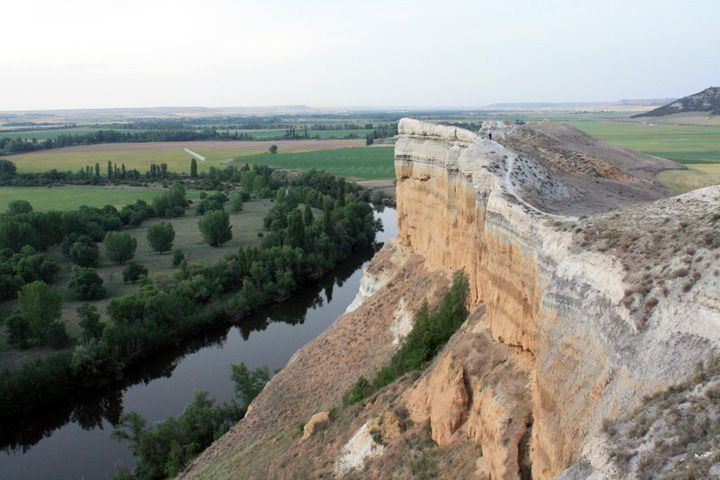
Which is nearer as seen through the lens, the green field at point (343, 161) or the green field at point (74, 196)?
the green field at point (74, 196)

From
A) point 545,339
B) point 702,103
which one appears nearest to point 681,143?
point 702,103

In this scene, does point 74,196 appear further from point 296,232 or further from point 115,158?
point 296,232

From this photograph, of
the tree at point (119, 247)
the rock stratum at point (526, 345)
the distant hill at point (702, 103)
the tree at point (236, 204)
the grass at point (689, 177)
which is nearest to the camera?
the rock stratum at point (526, 345)

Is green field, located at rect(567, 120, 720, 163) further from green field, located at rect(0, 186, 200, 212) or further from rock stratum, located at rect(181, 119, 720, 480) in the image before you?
green field, located at rect(0, 186, 200, 212)

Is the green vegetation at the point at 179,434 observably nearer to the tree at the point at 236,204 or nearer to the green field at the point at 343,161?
the tree at the point at 236,204

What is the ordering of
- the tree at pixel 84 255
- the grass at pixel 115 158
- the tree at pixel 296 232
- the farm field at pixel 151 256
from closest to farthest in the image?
the farm field at pixel 151 256, the tree at pixel 296 232, the tree at pixel 84 255, the grass at pixel 115 158

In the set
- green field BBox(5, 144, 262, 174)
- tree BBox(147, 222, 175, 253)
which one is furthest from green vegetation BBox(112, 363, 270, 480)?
green field BBox(5, 144, 262, 174)

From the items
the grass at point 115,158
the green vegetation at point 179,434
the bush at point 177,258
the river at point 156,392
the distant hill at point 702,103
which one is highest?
the distant hill at point 702,103

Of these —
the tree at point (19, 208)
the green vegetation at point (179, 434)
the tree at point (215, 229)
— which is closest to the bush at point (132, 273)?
the tree at point (215, 229)

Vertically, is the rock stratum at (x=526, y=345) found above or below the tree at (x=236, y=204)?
above
